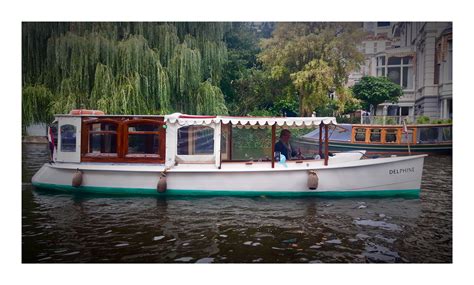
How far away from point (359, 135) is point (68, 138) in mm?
10546

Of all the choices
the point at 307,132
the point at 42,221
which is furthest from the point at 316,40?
the point at 42,221

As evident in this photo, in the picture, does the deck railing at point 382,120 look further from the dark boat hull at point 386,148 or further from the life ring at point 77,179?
the life ring at point 77,179

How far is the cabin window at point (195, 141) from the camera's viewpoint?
8.27 meters

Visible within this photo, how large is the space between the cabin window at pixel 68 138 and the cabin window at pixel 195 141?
85.5 inches

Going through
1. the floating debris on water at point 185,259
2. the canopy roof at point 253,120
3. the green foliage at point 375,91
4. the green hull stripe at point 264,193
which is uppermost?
the green foliage at point 375,91

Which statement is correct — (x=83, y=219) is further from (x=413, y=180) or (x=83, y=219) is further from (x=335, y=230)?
(x=413, y=180)

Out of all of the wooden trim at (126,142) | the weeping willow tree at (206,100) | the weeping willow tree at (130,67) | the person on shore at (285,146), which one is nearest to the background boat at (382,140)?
the weeping willow tree at (206,100)

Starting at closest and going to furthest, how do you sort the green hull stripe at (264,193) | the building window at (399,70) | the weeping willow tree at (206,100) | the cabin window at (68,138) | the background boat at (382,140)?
the green hull stripe at (264,193), the cabin window at (68,138), the building window at (399,70), the weeping willow tree at (206,100), the background boat at (382,140)

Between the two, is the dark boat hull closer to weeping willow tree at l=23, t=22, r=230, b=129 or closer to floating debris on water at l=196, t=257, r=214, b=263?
weeping willow tree at l=23, t=22, r=230, b=129

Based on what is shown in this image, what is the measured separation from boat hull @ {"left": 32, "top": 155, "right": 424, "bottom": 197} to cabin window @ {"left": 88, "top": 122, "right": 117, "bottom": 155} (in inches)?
16.5

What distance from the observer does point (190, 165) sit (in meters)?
8.11

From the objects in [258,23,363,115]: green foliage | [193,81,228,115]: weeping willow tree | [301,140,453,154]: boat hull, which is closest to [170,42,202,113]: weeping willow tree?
[193,81,228,115]: weeping willow tree

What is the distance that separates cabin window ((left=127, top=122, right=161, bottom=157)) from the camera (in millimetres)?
8195

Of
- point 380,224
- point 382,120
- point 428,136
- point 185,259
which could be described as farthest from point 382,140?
point 185,259
